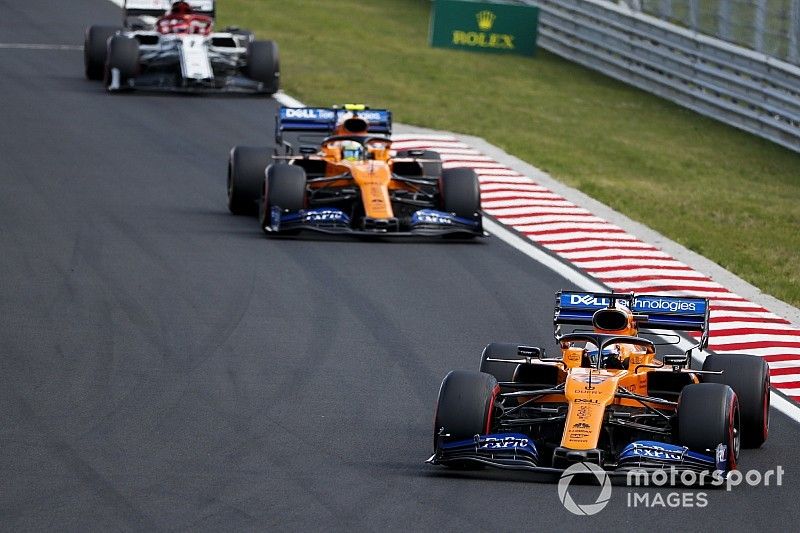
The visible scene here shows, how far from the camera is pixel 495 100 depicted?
32594 mm

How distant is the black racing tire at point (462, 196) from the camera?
2058 cm

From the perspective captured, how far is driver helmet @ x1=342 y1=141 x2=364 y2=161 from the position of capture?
21141 millimetres

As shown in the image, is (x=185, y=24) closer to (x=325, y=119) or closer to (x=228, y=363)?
(x=325, y=119)

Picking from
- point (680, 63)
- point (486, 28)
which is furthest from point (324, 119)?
point (486, 28)

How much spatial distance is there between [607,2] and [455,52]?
3590 millimetres

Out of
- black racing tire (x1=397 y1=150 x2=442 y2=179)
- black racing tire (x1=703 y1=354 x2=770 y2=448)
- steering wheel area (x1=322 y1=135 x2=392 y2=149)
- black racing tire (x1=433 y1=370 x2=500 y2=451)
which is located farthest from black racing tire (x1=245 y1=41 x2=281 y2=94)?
black racing tire (x1=433 y1=370 x2=500 y2=451)

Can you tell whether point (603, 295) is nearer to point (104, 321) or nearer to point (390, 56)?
point (104, 321)

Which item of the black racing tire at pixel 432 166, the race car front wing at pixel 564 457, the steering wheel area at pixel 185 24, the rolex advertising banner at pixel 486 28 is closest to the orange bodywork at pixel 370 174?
the black racing tire at pixel 432 166

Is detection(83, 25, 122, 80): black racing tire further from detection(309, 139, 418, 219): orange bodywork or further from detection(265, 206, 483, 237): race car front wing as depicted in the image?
detection(265, 206, 483, 237): race car front wing

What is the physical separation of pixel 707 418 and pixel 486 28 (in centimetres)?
2529

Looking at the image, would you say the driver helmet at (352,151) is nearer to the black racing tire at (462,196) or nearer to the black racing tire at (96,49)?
the black racing tire at (462,196)

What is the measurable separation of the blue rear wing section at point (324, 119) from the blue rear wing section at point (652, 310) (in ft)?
29.5

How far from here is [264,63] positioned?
30.6 metres

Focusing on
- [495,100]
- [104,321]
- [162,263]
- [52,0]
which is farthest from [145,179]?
[52,0]
